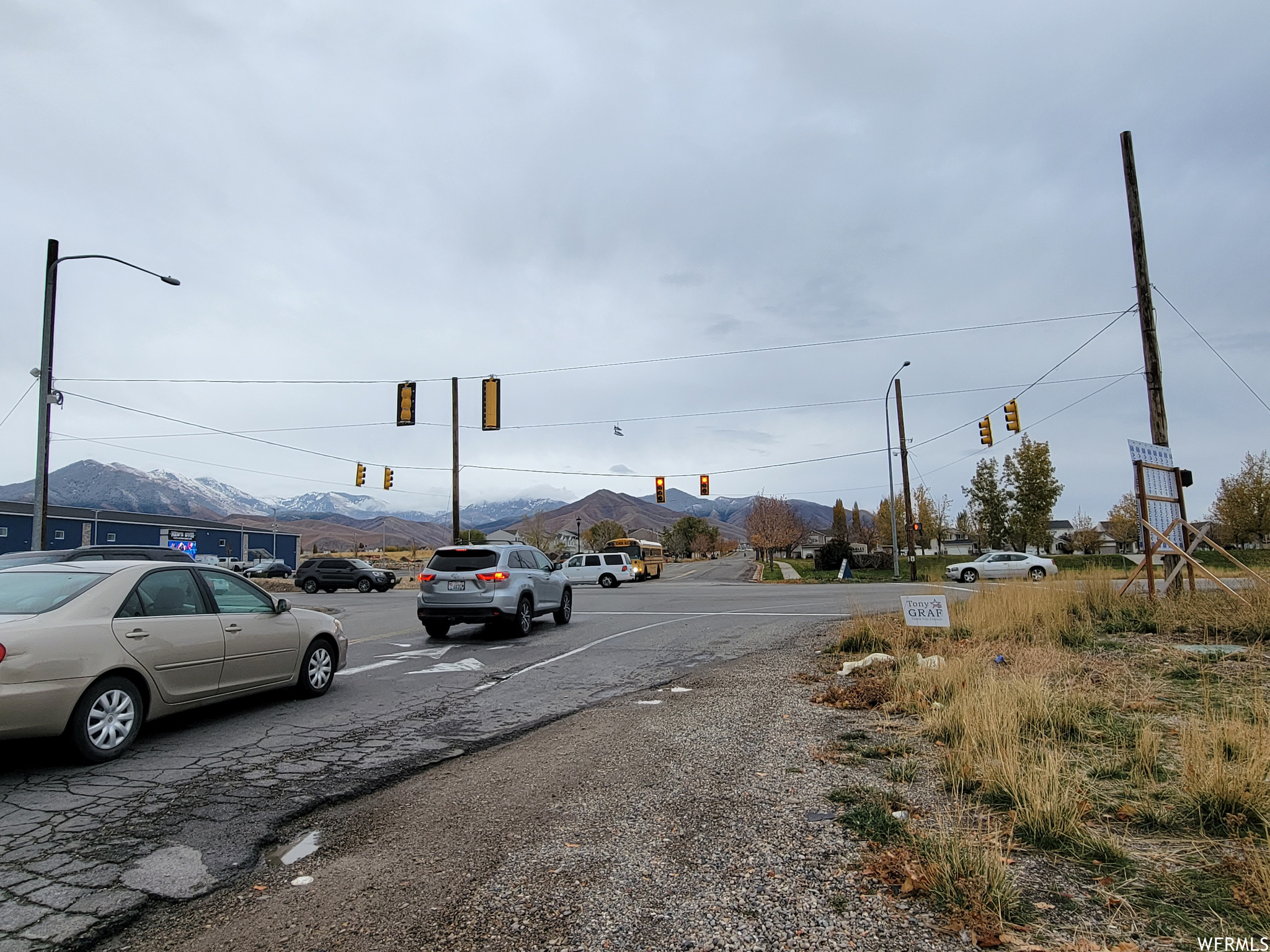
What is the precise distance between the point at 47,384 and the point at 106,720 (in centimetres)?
1469

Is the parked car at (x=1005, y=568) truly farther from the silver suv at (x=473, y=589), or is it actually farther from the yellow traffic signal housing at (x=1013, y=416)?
the silver suv at (x=473, y=589)

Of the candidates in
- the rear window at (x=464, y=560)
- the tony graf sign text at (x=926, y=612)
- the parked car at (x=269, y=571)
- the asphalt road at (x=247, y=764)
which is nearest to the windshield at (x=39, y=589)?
the asphalt road at (x=247, y=764)

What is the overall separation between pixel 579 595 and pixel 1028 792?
25.9 metres

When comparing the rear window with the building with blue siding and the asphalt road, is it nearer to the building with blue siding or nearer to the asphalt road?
the asphalt road

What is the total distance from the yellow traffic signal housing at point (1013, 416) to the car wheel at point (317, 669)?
2439 centimetres

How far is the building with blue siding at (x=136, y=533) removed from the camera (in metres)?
58.6

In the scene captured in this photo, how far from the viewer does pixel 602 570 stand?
39.9m

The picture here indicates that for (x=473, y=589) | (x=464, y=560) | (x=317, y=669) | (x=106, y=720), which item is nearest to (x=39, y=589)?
(x=106, y=720)

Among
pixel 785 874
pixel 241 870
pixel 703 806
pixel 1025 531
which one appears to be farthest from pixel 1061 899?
pixel 1025 531

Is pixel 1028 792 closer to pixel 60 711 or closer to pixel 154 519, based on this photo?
pixel 60 711

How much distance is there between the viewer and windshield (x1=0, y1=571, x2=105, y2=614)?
5.39 m

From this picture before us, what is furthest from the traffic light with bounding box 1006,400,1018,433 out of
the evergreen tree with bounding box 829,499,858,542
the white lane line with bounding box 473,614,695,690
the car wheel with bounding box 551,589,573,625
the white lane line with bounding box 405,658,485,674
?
the evergreen tree with bounding box 829,499,858,542

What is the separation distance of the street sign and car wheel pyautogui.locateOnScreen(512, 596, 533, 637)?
11012mm

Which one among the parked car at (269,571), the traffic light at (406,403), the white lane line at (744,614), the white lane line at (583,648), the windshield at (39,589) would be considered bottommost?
the white lane line at (744,614)
